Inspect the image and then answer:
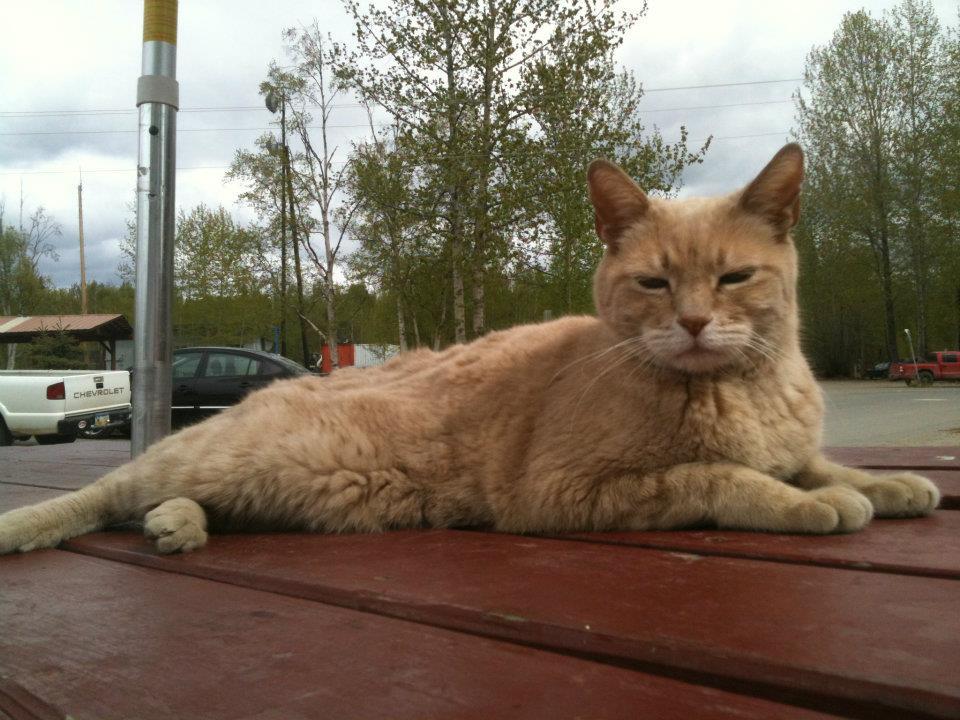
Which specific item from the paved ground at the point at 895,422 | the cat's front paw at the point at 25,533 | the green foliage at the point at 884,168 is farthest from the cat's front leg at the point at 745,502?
the green foliage at the point at 884,168

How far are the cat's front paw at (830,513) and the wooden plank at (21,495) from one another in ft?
7.57

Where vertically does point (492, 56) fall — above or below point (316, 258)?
above

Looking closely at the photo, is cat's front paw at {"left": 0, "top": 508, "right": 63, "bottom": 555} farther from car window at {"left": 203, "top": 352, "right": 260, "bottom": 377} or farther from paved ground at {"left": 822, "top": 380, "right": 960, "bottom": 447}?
car window at {"left": 203, "top": 352, "right": 260, "bottom": 377}

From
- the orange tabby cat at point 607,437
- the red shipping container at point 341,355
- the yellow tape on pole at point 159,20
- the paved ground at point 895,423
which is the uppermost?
the yellow tape on pole at point 159,20

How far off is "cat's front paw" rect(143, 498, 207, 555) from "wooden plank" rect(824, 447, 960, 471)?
224 centimetres

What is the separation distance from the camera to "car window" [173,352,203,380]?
12.6 m

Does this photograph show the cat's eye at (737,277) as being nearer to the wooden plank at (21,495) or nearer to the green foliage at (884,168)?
the wooden plank at (21,495)

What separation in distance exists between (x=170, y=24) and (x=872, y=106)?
1334 inches

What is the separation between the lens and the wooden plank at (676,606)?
780mm

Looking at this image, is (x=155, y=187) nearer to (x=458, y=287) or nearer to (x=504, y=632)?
(x=504, y=632)

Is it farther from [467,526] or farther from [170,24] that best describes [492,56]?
[467,526]

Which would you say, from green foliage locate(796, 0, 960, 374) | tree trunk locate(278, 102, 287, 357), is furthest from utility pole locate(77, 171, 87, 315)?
green foliage locate(796, 0, 960, 374)

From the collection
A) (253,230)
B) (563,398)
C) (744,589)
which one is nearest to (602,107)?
(563,398)

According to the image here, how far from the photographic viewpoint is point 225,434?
217cm
